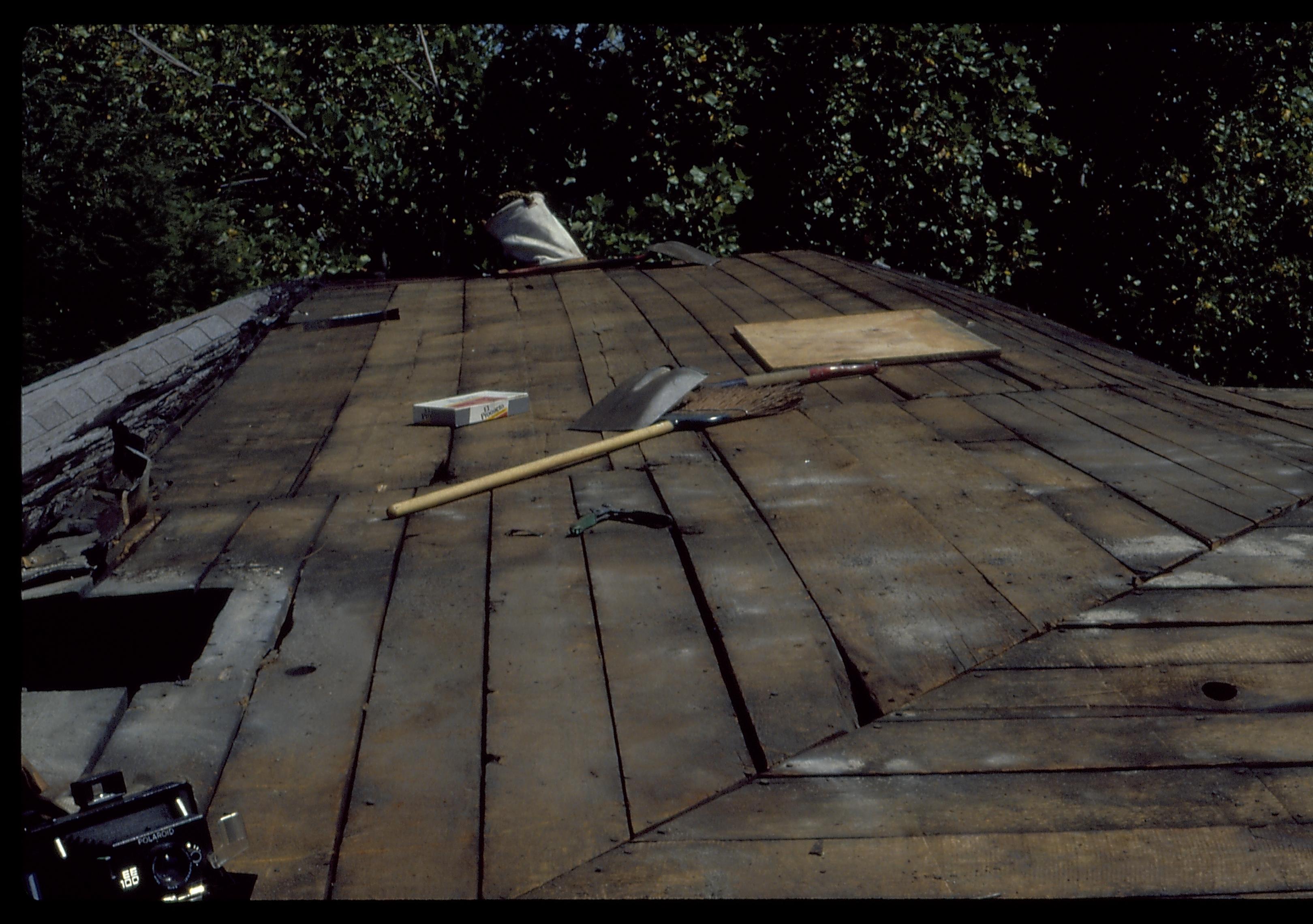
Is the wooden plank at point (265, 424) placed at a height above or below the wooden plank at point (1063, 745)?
below

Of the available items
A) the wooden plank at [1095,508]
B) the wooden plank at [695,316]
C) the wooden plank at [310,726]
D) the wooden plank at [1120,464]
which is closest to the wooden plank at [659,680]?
the wooden plank at [310,726]

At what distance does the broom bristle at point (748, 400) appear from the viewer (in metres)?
3.62

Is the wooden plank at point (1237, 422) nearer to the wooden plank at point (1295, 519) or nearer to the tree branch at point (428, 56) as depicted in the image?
the wooden plank at point (1295, 519)

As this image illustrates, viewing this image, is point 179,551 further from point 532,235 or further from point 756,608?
point 532,235

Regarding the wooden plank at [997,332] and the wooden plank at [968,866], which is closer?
the wooden plank at [968,866]

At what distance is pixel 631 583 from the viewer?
2.31 metres

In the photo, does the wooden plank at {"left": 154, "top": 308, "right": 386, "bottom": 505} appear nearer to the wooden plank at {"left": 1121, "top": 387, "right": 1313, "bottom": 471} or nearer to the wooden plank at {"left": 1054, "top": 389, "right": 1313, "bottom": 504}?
the wooden plank at {"left": 1054, "top": 389, "right": 1313, "bottom": 504}

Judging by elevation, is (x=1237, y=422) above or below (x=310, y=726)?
above

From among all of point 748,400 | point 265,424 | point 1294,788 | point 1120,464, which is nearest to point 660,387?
point 748,400

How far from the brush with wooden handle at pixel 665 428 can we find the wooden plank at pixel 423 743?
0.30 meters

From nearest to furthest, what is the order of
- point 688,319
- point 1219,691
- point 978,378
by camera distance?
point 1219,691 → point 978,378 → point 688,319

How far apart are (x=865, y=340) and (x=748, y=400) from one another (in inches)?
40.6

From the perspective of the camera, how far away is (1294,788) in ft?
5.16

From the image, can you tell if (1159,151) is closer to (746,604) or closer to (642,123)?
(642,123)
